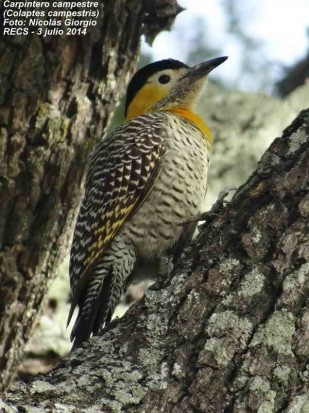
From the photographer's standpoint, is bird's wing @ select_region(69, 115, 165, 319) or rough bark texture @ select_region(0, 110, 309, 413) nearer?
rough bark texture @ select_region(0, 110, 309, 413)

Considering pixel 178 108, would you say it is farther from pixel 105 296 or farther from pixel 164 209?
pixel 105 296

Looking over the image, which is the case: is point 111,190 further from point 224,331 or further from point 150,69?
point 224,331

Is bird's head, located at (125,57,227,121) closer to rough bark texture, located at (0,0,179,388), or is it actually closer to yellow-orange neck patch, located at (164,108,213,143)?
yellow-orange neck patch, located at (164,108,213,143)

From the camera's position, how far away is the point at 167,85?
19.6 ft

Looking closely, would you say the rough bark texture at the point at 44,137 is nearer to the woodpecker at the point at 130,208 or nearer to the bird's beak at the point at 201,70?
the woodpecker at the point at 130,208

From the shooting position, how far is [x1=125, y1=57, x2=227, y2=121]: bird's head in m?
5.87

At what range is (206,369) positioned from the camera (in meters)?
2.83

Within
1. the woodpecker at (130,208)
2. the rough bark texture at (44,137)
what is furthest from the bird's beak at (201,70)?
the rough bark texture at (44,137)

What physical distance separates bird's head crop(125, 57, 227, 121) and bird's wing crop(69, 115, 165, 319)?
0.74m

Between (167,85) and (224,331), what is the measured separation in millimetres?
3321

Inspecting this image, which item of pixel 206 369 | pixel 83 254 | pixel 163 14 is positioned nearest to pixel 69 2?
pixel 163 14

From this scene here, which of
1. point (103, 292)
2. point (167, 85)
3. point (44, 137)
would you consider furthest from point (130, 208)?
point (167, 85)

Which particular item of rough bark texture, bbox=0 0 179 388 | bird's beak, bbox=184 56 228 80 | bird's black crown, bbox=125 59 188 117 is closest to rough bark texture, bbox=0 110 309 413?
rough bark texture, bbox=0 0 179 388

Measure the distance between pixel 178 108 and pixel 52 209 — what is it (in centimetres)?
163
